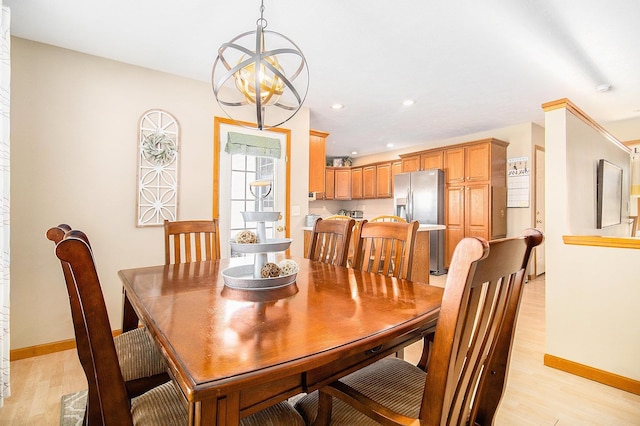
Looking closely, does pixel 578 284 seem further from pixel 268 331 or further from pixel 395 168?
pixel 395 168

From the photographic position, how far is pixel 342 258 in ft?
6.56

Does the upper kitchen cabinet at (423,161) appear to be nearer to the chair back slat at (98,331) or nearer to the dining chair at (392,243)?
the dining chair at (392,243)

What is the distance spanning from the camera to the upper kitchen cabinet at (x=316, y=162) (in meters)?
4.45

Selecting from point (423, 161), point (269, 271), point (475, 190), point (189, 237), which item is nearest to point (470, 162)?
point (475, 190)

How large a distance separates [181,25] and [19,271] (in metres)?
2.27

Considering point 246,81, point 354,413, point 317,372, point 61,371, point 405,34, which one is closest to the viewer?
point 317,372

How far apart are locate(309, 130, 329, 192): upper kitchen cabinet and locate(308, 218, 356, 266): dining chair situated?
7.31 ft

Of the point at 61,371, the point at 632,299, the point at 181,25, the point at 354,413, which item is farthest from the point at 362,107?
the point at 61,371

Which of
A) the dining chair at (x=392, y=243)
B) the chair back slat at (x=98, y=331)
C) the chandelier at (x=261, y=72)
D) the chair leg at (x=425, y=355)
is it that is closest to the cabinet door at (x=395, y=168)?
the chandelier at (x=261, y=72)

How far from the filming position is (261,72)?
1679 millimetres

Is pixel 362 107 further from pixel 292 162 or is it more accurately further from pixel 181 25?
pixel 181 25

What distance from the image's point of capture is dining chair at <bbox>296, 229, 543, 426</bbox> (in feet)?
2.06

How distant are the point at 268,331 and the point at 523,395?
190 cm

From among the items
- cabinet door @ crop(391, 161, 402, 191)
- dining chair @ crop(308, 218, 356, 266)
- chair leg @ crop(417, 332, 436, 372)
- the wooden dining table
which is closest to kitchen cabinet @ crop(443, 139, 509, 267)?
cabinet door @ crop(391, 161, 402, 191)
